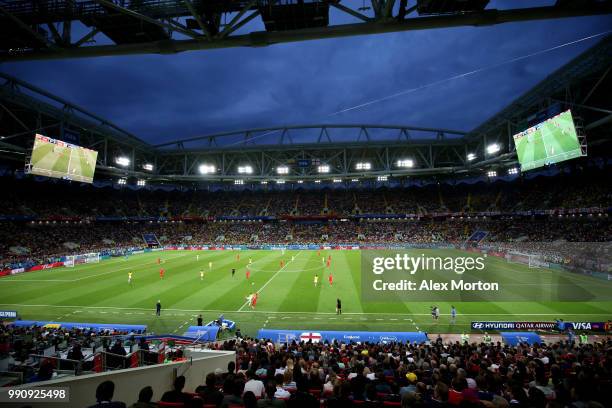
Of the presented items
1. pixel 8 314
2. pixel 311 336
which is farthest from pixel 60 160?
pixel 311 336

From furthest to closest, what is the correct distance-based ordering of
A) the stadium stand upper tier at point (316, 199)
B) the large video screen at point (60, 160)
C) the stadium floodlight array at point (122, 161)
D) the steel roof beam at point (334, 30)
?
the stadium floodlight array at point (122, 161) → the stadium stand upper tier at point (316, 199) → the large video screen at point (60, 160) → the steel roof beam at point (334, 30)

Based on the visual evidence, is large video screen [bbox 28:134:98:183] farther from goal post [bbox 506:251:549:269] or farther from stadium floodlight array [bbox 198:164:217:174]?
goal post [bbox 506:251:549:269]

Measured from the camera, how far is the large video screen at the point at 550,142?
101ft

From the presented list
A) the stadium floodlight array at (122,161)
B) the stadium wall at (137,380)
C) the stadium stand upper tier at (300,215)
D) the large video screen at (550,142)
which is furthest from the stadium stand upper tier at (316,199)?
the stadium wall at (137,380)

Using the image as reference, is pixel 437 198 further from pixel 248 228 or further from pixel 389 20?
pixel 389 20

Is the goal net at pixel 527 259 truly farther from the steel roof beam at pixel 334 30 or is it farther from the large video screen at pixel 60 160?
the large video screen at pixel 60 160

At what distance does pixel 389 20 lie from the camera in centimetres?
473

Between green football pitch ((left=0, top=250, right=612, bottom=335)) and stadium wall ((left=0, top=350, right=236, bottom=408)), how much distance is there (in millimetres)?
11029

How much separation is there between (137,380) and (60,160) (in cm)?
4176

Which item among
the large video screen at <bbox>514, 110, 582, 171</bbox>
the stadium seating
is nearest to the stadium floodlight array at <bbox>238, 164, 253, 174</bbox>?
the large video screen at <bbox>514, 110, 582, 171</bbox>

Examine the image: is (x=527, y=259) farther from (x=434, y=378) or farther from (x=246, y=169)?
(x=246, y=169)

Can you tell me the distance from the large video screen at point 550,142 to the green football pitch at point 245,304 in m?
13.0

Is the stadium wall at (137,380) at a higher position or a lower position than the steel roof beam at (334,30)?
lower

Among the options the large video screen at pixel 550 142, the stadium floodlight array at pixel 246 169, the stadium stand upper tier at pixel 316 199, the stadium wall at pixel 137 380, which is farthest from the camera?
the stadium floodlight array at pixel 246 169
